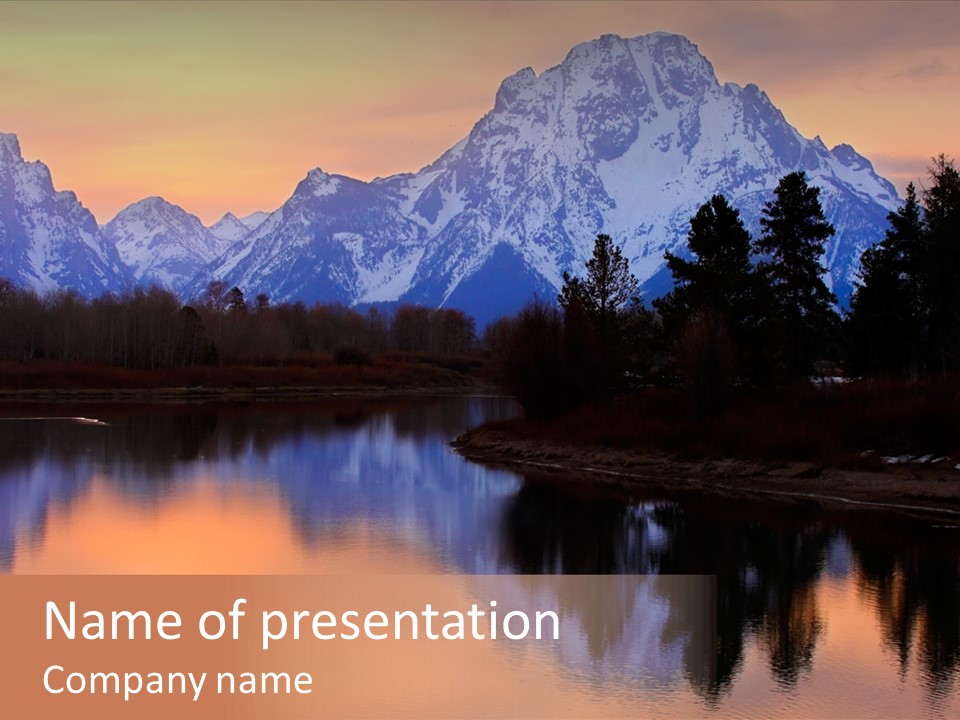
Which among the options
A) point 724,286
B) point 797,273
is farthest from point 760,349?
point 797,273

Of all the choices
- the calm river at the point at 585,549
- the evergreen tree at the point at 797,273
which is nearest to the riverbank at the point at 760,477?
the calm river at the point at 585,549

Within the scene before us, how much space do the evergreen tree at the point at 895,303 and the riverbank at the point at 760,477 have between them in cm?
1867

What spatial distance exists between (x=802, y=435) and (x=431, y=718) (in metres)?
28.2

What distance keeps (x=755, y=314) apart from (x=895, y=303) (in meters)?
10.8

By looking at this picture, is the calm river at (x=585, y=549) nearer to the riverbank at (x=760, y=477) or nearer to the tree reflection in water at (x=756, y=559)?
the tree reflection in water at (x=756, y=559)

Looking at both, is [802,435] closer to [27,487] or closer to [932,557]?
[932,557]

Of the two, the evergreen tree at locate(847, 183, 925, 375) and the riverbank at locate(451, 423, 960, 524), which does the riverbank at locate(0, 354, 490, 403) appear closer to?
the riverbank at locate(451, 423, 960, 524)

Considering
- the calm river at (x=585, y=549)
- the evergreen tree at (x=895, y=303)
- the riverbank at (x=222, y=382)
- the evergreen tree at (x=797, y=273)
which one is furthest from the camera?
the riverbank at (x=222, y=382)

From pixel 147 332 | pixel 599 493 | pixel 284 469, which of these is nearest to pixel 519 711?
pixel 599 493

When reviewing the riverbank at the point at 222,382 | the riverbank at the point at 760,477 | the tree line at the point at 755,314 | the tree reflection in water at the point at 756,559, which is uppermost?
the tree line at the point at 755,314

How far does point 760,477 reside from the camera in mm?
40500

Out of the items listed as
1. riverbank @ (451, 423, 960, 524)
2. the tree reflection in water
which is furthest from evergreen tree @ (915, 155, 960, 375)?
the tree reflection in water

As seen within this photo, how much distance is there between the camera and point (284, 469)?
47906 mm

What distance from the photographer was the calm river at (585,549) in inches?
712
